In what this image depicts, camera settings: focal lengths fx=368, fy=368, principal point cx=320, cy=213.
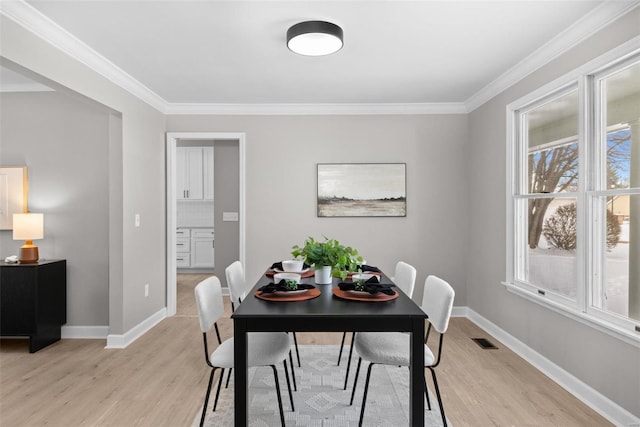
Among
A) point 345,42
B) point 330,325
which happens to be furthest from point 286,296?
point 345,42

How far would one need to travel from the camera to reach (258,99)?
410cm

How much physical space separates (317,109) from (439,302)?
2.91 meters

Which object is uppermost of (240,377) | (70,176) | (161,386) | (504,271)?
(70,176)

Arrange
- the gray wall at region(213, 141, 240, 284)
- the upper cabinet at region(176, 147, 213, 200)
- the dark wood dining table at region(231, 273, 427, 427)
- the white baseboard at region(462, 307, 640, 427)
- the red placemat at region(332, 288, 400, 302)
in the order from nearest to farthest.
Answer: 1. the dark wood dining table at region(231, 273, 427, 427)
2. the red placemat at region(332, 288, 400, 302)
3. the white baseboard at region(462, 307, 640, 427)
4. the gray wall at region(213, 141, 240, 284)
5. the upper cabinet at region(176, 147, 213, 200)

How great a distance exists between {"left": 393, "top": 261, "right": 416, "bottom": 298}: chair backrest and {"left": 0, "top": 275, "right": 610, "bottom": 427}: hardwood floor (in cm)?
73

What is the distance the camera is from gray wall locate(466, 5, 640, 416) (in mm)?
2158

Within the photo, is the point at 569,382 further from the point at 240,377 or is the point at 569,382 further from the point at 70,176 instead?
the point at 70,176

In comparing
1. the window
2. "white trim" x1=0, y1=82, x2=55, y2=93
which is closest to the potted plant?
the window

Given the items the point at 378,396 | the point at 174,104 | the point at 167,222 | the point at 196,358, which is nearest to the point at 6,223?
the point at 167,222

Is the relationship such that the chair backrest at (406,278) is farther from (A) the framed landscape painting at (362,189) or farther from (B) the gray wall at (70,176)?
(B) the gray wall at (70,176)

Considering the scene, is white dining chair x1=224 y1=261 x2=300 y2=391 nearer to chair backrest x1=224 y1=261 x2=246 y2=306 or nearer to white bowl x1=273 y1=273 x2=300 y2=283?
chair backrest x1=224 y1=261 x2=246 y2=306

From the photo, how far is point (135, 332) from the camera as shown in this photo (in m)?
3.62

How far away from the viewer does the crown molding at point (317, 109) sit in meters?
4.30

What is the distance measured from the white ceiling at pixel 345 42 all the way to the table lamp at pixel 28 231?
1.56 metres
